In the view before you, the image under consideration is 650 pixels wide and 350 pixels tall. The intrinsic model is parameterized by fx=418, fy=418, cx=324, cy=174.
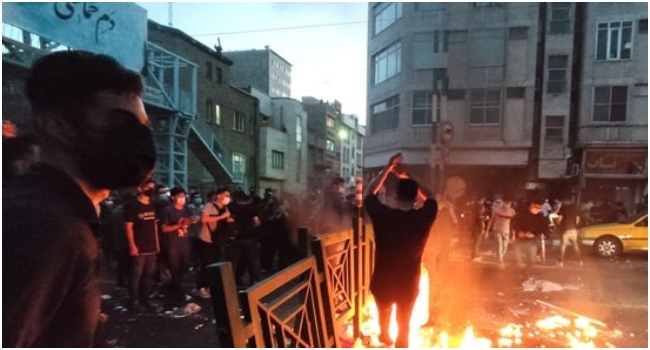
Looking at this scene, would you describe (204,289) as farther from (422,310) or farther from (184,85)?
(184,85)

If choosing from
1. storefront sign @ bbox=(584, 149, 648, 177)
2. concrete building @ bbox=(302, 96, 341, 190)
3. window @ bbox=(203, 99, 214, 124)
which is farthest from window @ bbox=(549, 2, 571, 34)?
concrete building @ bbox=(302, 96, 341, 190)

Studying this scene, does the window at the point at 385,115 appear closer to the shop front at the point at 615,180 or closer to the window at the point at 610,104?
the window at the point at 610,104

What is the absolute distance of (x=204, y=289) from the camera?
453 cm

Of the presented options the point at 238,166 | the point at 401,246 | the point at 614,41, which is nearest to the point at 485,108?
the point at 614,41

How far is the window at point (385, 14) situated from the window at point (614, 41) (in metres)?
4.58

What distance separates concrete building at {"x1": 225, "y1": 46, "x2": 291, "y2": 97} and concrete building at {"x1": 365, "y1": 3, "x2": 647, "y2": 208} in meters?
3.27

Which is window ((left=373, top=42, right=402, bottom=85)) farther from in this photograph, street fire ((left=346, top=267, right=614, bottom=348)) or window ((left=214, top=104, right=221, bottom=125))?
street fire ((left=346, top=267, right=614, bottom=348))

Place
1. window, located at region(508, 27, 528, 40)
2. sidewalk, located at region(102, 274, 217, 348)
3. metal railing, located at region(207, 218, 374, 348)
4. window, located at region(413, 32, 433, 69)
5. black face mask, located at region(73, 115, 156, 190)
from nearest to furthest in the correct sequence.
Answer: black face mask, located at region(73, 115, 156, 190) < metal railing, located at region(207, 218, 374, 348) < sidewalk, located at region(102, 274, 217, 348) < window, located at region(508, 27, 528, 40) < window, located at region(413, 32, 433, 69)

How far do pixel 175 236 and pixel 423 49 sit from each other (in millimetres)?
9191

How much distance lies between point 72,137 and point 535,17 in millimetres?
12202

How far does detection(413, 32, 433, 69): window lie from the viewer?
11250mm

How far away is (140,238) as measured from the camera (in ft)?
12.6

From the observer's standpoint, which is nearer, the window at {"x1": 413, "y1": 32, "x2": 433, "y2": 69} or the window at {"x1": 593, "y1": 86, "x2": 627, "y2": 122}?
the window at {"x1": 593, "y1": 86, "x2": 627, "y2": 122}

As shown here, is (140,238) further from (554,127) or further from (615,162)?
(554,127)
